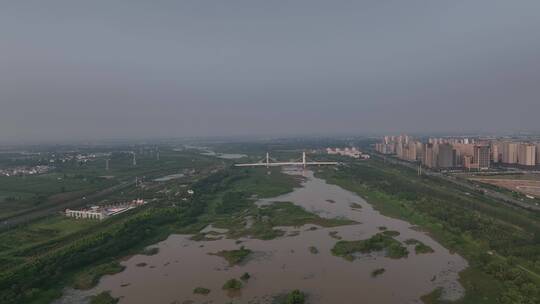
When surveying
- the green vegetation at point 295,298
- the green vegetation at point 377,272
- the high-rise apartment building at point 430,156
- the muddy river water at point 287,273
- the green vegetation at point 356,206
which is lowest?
the green vegetation at point 356,206

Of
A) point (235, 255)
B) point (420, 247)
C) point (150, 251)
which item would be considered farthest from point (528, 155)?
point (150, 251)

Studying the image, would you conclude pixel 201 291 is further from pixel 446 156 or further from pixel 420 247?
pixel 446 156

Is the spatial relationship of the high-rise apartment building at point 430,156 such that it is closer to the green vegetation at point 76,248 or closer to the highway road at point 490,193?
the highway road at point 490,193

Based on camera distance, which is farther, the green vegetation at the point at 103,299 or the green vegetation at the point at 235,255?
the green vegetation at the point at 235,255

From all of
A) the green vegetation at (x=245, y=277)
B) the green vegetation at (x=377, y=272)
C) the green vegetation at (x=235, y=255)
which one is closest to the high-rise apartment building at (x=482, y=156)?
the green vegetation at (x=377, y=272)

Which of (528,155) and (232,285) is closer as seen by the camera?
(232,285)

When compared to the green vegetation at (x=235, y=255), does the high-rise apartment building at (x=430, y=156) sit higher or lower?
higher
